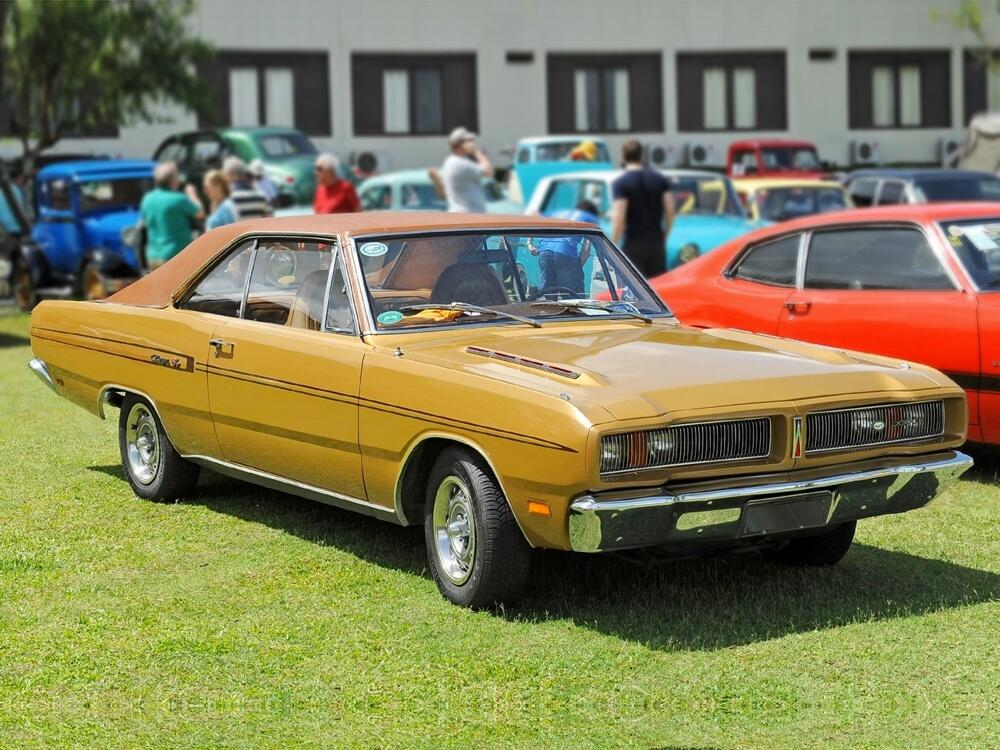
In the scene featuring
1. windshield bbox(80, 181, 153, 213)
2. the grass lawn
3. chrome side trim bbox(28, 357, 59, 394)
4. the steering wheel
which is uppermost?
windshield bbox(80, 181, 153, 213)

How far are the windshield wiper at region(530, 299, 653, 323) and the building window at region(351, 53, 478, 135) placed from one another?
26.4 metres

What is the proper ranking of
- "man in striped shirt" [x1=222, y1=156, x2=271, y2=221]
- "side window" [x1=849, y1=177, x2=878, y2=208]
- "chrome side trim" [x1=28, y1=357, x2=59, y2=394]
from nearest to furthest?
"chrome side trim" [x1=28, y1=357, x2=59, y2=394] → "man in striped shirt" [x1=222, y1=156, x2=271, y2=221] → "side window" [x1=849, y1=177, x2=878, y2=208]

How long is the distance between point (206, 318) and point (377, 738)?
3159 mm

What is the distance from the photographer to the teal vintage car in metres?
15.8

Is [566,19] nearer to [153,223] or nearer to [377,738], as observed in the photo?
[153,223]

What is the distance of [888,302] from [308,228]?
3126mm

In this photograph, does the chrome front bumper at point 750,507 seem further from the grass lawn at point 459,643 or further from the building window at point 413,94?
the building window at point 413,94

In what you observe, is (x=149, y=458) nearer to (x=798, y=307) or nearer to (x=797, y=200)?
(x=798, y=307)

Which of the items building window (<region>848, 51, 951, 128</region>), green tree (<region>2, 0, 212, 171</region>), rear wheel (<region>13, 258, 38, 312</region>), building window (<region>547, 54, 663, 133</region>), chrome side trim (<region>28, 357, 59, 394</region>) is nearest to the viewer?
chrome side trim (<region>28, 357, 59, 394</region>)

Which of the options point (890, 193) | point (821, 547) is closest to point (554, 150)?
point (890, 193)

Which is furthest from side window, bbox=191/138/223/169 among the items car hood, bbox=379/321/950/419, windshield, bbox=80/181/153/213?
car hood, bbox=379/321/950/419

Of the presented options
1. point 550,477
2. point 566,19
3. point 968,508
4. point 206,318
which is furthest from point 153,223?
point 566,19

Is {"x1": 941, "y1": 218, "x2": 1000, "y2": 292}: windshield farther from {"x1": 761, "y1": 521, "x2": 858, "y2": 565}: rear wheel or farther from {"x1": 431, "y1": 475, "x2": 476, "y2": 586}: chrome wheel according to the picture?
{"x1": 431, "y1": 475, "x2": 476, "y2": 586}: chrome wheel

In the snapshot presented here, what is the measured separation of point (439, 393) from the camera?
5.73 metres
